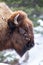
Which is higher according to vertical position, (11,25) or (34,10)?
(34,10)

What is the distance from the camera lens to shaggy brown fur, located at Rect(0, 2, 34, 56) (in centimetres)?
405

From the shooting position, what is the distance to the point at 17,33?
4.12 m

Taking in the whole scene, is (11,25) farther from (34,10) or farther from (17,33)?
(34,10)

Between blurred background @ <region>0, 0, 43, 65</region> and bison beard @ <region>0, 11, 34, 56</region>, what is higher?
blurred background @ <region>0, 0, 43, 65</region>

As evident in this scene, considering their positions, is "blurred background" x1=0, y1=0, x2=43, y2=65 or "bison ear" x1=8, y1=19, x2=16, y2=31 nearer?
"bison ear" x1=8, y1=19, x2=16, y2=31

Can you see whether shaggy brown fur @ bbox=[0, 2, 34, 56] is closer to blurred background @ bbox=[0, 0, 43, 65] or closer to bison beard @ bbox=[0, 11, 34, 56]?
bison beard @ bbox=[0, 11, 34, 56]

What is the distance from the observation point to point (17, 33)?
4121 mm

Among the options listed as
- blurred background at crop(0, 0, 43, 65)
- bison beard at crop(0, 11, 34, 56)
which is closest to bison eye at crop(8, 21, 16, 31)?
bison beard at crop(0, 11, 34, 56)

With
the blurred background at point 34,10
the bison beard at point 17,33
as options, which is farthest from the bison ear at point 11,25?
the blurred background at point 34,10

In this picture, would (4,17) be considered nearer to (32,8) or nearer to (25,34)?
(25,34)

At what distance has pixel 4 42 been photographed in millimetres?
4164

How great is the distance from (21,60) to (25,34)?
17.3 feet

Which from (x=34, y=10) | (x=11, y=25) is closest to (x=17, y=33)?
(x=11, y=25)

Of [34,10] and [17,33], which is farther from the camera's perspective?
[34,10]
